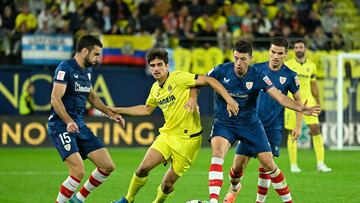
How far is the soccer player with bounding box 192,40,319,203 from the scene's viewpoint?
33.5 feet

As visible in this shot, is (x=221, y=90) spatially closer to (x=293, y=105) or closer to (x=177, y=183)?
(x=293, y=105)

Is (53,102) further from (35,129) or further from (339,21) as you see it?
(339,21)

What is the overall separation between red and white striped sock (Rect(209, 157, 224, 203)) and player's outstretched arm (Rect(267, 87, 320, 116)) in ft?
3.34

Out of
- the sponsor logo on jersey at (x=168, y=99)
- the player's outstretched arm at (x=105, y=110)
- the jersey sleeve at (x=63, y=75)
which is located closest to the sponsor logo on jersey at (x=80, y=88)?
the jersey sleeve at (x=63, y=75)

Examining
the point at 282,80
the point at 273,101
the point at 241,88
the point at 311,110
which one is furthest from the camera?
the point at 273,101

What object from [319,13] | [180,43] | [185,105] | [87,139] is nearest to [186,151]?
[185,105]

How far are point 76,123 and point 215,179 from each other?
69.4 inches

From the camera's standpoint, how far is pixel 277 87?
11.3 metres

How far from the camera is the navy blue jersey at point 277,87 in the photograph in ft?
36.9

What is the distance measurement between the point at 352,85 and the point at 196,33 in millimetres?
4526

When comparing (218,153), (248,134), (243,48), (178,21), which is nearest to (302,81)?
(248,134)

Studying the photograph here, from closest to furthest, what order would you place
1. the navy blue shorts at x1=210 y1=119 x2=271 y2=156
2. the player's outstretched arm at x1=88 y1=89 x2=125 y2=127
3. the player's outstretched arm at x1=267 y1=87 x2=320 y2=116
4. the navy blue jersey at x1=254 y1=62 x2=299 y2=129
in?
the player's outstretched arm at x1=267 y1=87 x2=320 y2=116, the navy blue shorts at x1=210 y1=119 x2=271 y2=156, the player's outstretched arm at x1=88 y1=89 x2=125 y2=127, the navy blue jersey at x1=254 y1=62 x2=299 y2=129

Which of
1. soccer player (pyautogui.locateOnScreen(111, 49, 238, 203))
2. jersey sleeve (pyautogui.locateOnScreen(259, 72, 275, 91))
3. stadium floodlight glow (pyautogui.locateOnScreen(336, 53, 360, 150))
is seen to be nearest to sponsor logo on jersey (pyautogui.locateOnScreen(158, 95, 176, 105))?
soccer player (pyautogui.locateOnScreen(111, 49, 238, 203))

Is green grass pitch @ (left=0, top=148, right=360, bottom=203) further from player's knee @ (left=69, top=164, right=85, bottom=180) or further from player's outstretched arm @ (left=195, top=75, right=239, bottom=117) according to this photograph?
player's outstretched arm @ (left=195, top=75, right=239, bottom=117)
